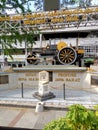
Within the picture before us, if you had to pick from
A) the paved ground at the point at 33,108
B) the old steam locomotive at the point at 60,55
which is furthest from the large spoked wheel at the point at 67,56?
the paved ground at the point at 33,108

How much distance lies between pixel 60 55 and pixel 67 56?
0.78 meters

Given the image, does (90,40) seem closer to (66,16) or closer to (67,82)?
(66,16)

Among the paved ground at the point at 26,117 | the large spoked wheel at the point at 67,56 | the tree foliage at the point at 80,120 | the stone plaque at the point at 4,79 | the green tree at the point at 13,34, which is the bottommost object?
the paved ground at the point at 26,117

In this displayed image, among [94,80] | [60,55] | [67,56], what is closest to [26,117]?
[94,80]

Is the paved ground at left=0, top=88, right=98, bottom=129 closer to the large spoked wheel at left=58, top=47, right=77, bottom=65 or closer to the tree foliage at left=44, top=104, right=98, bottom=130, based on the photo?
the tree foliage at left=44, top=104, right=98, bottom=130

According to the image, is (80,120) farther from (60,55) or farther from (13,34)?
(60,55)

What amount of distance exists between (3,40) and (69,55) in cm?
1593

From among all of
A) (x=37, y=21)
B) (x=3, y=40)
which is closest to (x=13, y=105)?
(x=3, y=40)

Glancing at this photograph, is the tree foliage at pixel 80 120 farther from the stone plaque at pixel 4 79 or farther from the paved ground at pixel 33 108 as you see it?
the stone plaque at pixel 4 79

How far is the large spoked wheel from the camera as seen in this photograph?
19.7 metres

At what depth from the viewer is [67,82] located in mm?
15836

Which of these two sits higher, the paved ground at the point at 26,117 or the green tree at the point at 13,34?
the green tree at the point at 13,34

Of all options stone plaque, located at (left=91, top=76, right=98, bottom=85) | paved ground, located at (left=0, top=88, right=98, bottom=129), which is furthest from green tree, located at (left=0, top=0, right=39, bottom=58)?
stone plaque, located at (left=91, top=76, right=98, bottom=85)

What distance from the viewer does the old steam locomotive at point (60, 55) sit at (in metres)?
19.7
